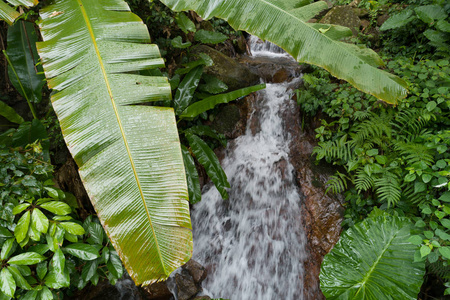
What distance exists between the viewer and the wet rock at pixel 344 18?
14.2 ft

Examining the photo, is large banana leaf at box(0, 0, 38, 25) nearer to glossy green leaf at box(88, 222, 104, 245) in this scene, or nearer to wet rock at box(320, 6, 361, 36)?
glossy green leaf at box(88, 222, 104, 245)

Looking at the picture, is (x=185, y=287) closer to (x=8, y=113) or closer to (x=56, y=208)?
(x=56, y=208)

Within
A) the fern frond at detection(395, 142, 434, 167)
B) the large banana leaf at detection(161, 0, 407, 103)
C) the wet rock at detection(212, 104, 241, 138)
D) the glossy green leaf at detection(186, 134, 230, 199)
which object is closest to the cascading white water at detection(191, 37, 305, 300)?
the wet rock at detection(212, 104, 241, 138)

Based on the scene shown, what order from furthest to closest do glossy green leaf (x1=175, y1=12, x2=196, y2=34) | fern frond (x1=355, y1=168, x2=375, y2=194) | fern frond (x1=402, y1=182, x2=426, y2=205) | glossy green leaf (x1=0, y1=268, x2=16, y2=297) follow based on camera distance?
glossy green leaf (x1=175, y1=12, x2=196, y2=34) < fern frond (x1=355, y1=168, x2=375, y2=194) < fern frond (x1=402, y1=182, x2=426, y2=205) < glossy green leaf (x1=0, y1=268, x2=16, y2=297)

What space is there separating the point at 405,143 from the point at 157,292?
300cm

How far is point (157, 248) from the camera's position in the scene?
1.13 m

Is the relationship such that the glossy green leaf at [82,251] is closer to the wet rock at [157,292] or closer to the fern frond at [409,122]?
the wet rock at [157,292]

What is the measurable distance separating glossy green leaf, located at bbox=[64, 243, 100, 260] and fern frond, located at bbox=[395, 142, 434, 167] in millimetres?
Result: 2695

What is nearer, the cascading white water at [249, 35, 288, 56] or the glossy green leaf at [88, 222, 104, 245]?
the glossy green leaf at [88, 222, 104, 245]

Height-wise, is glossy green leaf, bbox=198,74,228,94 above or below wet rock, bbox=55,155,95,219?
above

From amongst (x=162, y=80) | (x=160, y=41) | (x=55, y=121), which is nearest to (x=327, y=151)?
(x=162, y=80)

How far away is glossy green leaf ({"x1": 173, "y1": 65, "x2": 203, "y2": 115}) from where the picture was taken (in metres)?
2.97

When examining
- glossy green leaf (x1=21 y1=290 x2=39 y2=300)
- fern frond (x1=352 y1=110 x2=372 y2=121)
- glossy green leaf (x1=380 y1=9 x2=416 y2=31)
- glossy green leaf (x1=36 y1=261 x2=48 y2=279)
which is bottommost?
glossy green leaf (x1=21 y1=290 x2=39 y2=300)

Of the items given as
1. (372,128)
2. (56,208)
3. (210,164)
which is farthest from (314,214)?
(56,208)
